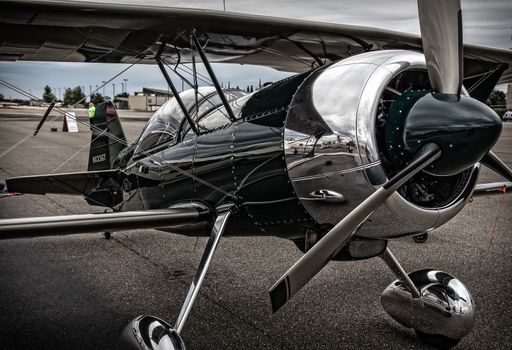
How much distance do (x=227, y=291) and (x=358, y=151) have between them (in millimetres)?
2322

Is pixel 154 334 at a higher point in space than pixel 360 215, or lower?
lower

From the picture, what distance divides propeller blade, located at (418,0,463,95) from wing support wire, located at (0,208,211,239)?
1.87 meters

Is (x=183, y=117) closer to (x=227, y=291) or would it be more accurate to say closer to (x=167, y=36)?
(x=167, y=36)

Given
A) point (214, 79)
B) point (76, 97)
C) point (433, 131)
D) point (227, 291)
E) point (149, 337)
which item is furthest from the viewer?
point (76, 97)

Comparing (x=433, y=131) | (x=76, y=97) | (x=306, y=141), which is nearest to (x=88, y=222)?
(x=306, y=141)

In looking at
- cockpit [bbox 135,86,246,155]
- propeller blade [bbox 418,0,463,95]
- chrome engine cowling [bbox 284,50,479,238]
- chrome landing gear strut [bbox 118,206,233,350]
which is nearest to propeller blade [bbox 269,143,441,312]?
chrome engine cowling [bbox 284,50,479,238]

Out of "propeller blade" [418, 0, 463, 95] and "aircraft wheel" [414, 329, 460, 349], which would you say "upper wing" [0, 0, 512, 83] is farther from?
"aircraft wheel" [414, 329, 460, 349]

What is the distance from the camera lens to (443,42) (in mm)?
2793

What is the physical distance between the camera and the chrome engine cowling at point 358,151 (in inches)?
110

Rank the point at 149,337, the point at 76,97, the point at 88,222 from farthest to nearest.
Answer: the point at 76,97
the point at 88,222
the point at 149,337

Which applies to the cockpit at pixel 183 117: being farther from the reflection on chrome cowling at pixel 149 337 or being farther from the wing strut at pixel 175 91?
the reflection on chrome cowling at pixel 149 337

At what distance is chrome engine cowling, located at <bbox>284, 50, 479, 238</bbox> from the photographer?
110 inches

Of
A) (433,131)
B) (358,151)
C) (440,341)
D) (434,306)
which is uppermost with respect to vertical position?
(433,131)

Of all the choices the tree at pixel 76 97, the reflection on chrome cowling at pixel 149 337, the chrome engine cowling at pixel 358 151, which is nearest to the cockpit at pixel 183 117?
the tree at pixel 76 97
